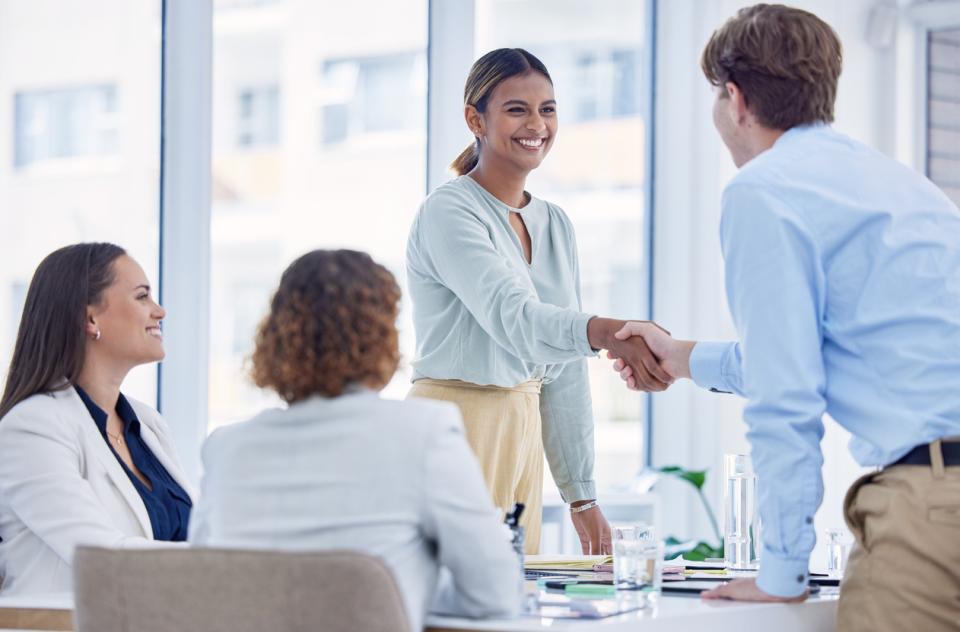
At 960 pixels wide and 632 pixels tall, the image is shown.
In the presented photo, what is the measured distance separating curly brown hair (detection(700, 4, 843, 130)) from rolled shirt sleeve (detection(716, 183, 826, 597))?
0.20 metres

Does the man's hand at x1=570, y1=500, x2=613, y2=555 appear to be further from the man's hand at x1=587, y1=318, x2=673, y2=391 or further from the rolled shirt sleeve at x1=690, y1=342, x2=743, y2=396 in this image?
the rolled shirt sleeve at x1=690, y1=342, x2=743, y2=396

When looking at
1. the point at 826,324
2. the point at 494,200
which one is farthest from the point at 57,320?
the point at 826,324

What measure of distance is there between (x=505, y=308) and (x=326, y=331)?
94 cm

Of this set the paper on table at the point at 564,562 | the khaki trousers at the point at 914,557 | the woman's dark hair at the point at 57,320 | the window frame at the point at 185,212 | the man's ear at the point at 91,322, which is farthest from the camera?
the window frame at the point at 185,212

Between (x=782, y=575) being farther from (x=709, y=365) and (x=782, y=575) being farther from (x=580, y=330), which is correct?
(x=580, y=330)

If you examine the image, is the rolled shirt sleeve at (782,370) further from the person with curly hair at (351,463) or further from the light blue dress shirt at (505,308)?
the light blue dress shirt at (505,308)

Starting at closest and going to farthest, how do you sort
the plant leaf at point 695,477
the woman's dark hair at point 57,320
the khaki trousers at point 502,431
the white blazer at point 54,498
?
1. the white blazer at point 54,498
2. the woman's dark hair at point 57,320
3. the khaki trousers at point 502,431
4. the plant leaf at point 695,477

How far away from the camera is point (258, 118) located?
14.6 feet

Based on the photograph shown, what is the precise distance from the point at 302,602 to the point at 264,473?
193mm

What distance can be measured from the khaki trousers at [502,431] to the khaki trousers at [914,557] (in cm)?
99

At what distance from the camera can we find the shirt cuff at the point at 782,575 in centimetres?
169

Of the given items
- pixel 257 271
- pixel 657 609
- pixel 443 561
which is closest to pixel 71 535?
pixel 443 561

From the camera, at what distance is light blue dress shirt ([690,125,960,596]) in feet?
5.43

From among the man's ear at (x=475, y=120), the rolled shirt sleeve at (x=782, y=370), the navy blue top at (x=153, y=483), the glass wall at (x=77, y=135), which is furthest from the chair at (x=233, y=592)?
the glass wall at (x=77, y=135)
